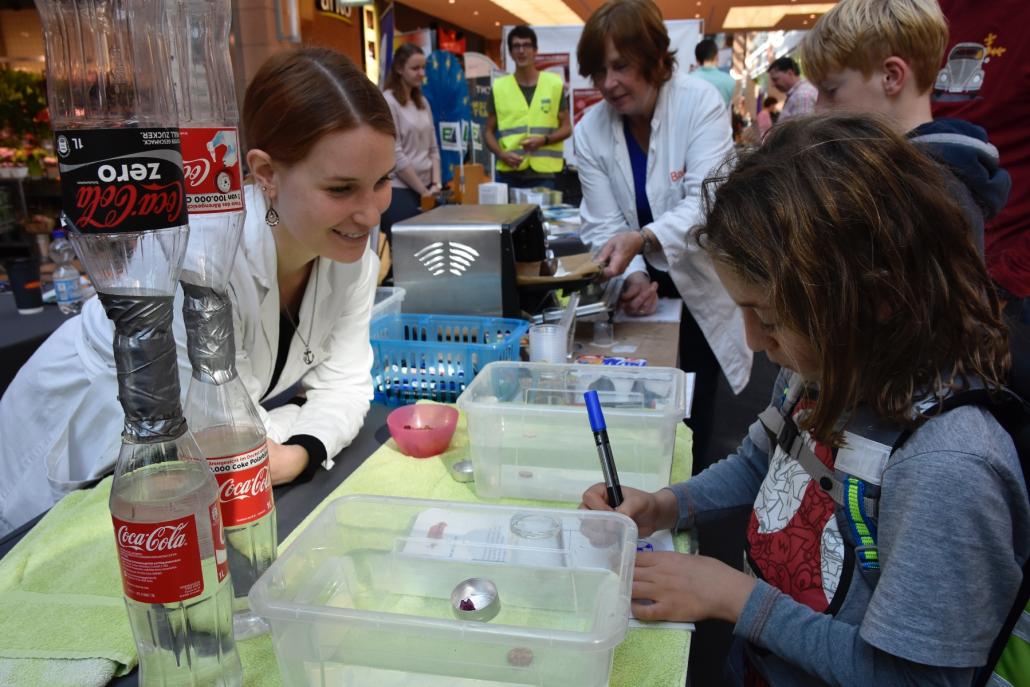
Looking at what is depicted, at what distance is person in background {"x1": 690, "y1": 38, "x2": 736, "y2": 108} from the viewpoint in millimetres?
6461

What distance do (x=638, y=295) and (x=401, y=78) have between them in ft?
11.2

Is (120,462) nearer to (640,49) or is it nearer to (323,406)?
(323,406)

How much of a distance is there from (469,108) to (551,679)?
5789 mm

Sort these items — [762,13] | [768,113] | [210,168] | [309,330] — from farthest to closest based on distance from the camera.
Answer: [762,13] → [768,113] → [309,330] → [210,168]

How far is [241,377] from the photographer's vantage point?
109 centimetres

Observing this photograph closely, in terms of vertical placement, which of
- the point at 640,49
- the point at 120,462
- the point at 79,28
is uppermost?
the point at 640,49

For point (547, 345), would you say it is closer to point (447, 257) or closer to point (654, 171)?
point (447, 257)

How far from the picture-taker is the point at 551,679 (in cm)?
60

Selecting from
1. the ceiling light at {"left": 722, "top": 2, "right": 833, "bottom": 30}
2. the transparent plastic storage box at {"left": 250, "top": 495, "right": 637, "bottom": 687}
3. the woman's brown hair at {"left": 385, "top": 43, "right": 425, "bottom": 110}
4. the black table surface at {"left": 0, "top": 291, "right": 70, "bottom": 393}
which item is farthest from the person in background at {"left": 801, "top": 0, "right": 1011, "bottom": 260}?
the ceiling light at {"left": 722, "top": 2, "right": 833, "bottom": 30}

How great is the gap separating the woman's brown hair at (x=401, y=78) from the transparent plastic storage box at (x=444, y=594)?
4.46m

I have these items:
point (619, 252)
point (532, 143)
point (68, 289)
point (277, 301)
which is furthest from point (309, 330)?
point (532, 143)

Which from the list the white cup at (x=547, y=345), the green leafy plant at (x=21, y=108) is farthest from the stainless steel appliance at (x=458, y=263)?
the green leafy plant at (x=21, y=108)

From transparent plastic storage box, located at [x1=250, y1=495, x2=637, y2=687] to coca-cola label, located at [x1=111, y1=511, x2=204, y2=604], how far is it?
8 cm

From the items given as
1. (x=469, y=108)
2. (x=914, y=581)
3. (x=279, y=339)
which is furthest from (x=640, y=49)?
(x=469, y=108)
